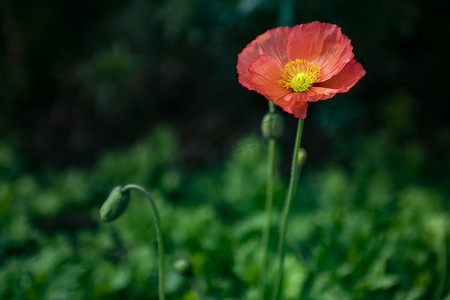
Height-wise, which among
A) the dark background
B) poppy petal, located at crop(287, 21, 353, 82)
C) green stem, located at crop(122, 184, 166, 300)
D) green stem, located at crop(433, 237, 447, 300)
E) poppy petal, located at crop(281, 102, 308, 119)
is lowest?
green stem, located at crop(433, 237, 447, 300)

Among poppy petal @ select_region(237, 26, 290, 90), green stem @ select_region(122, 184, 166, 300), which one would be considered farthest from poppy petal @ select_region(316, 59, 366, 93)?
green stem @ select_region(122, 184, 166, 300)

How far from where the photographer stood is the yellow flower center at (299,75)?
820 millimetres

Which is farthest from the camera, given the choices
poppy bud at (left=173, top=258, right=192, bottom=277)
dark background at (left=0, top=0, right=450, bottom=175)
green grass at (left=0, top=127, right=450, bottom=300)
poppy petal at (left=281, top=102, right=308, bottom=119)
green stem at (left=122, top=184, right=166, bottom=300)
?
dark background at (left=0, top=0, right=450, bottom=175)

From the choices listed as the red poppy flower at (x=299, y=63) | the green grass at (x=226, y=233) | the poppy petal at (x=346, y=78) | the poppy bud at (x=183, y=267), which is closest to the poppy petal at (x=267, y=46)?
the red poppy flower at (x=299, y=63)

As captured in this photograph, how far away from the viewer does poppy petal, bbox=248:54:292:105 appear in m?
0.77

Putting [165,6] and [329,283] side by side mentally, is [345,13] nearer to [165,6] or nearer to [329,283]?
[165,6]

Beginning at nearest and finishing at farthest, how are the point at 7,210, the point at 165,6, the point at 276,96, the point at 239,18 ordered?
1. the point at 276,96
2. the point at 7,210
3. the point at 239,18
4. the point at 165,6

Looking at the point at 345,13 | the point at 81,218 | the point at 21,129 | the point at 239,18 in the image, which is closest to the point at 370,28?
the point at 345,13

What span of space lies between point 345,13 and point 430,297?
1235 mm

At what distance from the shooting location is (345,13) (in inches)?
74.7

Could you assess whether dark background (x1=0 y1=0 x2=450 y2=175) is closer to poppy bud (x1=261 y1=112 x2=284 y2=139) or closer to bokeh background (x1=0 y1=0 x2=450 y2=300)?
bokeh background (x1=0 y1=0 x2=450 y2=300)

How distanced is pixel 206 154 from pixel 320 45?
1839 mm

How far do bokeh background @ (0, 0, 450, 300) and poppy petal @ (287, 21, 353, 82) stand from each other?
0.78m

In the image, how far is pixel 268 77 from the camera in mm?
813
